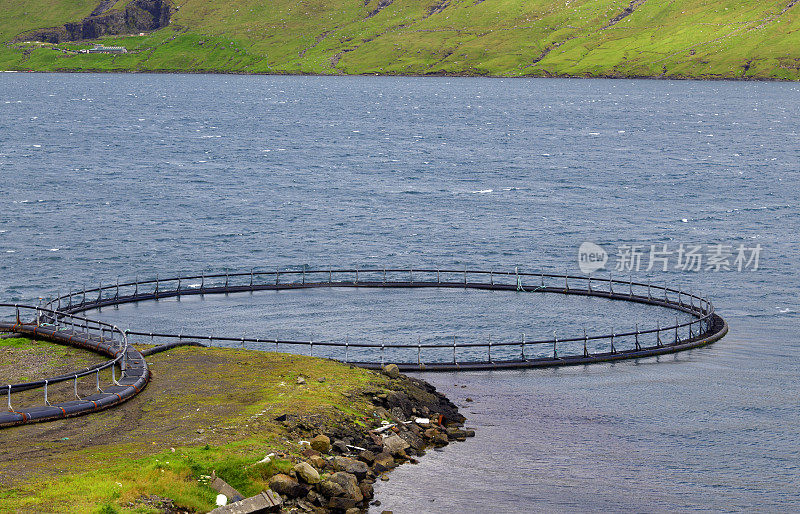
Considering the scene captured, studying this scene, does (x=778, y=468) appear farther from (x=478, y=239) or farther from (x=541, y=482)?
(x=478, y=239)

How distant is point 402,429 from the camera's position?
52.8m

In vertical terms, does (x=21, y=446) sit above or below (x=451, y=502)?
above

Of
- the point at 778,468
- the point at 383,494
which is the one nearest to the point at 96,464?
the point at 383,494

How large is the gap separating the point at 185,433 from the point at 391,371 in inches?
720

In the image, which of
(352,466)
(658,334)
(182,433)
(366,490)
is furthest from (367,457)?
(658,334)

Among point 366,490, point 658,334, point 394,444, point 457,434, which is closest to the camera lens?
point 366,490

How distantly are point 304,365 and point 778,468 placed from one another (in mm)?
29522

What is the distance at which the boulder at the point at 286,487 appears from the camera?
42125mm

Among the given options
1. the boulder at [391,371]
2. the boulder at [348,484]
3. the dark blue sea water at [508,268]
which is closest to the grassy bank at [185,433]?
the boulder at [391,371]

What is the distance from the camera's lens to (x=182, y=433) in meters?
46.2

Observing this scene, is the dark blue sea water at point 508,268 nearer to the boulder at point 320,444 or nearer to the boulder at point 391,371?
the boulder at point 320,444

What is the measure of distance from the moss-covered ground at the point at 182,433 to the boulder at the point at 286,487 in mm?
627

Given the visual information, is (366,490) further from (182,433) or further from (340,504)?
(182,433)

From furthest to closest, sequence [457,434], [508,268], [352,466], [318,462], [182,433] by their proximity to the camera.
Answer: [508,268] → [457,434] → [182,433] → [352,466] → [318,462]
